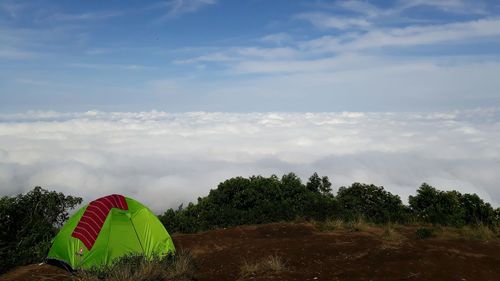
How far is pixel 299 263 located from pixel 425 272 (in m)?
2.93

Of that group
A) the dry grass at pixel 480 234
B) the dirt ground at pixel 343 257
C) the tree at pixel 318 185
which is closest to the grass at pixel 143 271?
the dirt ground at pixel 343 257

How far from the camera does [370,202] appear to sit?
65.9 feet

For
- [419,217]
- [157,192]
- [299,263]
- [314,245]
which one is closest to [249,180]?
[419,217]

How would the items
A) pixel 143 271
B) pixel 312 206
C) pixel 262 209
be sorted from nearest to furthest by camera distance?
pixel 143 271, pixel 312 206, pixel 262 209

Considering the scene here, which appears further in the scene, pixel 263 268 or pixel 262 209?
pixel 262 209

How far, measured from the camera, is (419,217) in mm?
16703

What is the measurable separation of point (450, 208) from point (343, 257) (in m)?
9.43

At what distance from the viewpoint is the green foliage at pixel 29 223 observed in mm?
10938

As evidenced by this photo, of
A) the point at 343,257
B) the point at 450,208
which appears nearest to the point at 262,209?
the point at 343,257

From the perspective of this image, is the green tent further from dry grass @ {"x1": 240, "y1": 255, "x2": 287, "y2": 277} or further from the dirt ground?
dry grass @ {"x1": 240, "y1": 255, "x2": 287, "y2": 277}

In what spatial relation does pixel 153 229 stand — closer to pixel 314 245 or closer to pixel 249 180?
pixel 314 245

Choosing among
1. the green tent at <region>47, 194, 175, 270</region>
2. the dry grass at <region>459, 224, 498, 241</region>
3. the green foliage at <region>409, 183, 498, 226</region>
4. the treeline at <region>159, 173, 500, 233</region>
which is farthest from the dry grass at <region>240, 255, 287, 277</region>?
the green foliage at <region>409, 183, 498, 226</region>

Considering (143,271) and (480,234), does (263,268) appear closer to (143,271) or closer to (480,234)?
(143,271)

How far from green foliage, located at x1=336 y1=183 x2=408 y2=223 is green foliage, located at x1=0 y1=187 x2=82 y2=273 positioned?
11330mm
